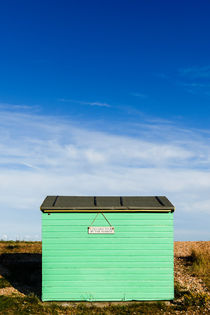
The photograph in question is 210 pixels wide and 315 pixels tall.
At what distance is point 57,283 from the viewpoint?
12.0 meters

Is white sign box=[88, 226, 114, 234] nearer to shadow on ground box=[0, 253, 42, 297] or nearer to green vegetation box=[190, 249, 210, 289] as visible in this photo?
shadow on ground box=[0, 253, 42, 297]

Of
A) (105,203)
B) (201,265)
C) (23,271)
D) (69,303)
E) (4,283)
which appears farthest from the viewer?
(201,265)

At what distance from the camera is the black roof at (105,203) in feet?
39.7

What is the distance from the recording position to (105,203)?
12703 millimetres

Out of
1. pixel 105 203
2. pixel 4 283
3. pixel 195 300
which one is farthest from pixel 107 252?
pixel 4 283

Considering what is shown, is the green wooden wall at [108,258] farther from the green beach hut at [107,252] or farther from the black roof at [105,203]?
the black roof at [105,203]

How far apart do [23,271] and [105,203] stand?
23.6ft

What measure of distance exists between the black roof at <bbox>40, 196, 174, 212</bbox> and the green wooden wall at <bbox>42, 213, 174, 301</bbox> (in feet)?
0.82

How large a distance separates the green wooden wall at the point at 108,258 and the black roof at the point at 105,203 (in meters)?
0.25

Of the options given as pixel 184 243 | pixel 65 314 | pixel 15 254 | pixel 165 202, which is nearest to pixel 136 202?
pixel 165 202

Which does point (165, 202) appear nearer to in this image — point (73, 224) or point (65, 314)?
point (73, 224)

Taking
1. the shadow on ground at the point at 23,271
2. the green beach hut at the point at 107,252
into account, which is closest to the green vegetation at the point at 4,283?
the shadow on ground at the point at 23,271

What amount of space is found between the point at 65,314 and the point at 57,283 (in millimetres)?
1047

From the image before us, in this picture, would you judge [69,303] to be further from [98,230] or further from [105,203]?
[105,203]
